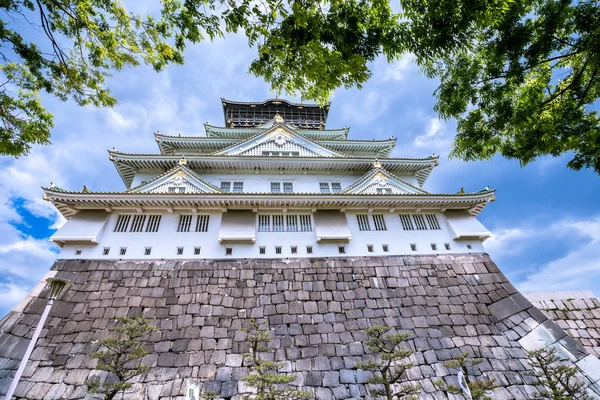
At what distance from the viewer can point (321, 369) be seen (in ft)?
26.9

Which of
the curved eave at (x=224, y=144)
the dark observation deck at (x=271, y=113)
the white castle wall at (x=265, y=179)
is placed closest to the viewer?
→ the white castle wall at (x=265, y=179)

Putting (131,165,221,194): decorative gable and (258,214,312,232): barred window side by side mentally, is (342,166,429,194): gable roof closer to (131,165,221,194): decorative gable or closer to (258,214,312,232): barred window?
(258,214,312,232): barred window

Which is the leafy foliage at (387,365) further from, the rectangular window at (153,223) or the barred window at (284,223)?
the rectangular window at (153,223)

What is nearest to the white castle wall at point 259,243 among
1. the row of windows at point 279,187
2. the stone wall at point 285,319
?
the stone wall at point 285,319

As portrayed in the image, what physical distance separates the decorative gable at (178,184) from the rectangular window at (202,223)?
1.28m

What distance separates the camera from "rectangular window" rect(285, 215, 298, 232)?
1146 centimetres

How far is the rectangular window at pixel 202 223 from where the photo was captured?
1110 cm

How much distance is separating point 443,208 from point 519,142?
14.9 feet

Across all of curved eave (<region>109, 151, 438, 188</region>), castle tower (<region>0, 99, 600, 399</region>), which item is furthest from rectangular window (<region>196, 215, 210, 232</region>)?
curved eave (<region>109, 151, 438, 188</region>)

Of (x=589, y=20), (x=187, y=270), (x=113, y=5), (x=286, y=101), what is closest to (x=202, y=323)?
(x=187, y=270)

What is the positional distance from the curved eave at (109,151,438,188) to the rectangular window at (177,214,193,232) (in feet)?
13.0

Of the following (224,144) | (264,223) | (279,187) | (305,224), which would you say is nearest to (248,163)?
(279,187)

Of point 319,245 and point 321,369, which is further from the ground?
point 319,245

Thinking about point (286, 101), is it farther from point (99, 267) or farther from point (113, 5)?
point (99, 267)
